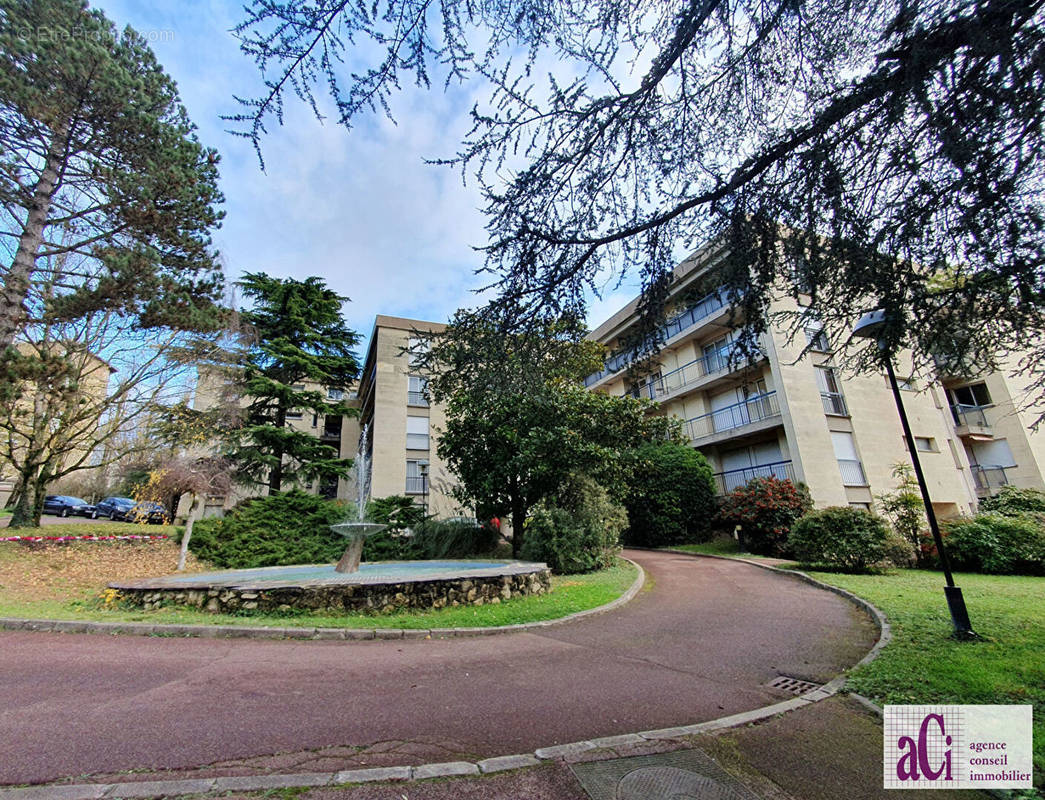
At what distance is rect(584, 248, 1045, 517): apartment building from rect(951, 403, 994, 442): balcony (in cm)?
5

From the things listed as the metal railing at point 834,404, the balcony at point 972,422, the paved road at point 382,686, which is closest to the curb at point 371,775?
Answer: the paved road at point 382,686

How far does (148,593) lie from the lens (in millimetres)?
8148

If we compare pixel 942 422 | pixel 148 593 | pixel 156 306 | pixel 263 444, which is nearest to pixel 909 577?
pixel 942 422

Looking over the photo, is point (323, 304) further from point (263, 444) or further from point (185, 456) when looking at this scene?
point (185, 456)

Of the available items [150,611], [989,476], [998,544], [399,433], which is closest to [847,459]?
[998,544]

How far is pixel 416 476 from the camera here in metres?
24.2

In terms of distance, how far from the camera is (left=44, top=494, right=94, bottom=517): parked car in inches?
1127

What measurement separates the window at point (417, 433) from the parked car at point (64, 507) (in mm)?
23566

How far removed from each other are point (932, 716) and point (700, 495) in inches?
662

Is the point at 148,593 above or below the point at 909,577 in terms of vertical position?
above

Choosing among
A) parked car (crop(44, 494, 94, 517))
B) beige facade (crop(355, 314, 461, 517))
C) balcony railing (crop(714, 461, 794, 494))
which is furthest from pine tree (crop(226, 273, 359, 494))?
parked car (crop(44, 494, 94, 517))

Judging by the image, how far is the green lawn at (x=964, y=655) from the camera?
3.83 meters

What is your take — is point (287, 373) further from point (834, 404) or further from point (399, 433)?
point (834, 404)

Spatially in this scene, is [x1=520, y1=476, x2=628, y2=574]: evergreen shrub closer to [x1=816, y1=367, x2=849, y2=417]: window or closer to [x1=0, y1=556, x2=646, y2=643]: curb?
[x1=0, y1=556, x2=646, y2=643]: curb
